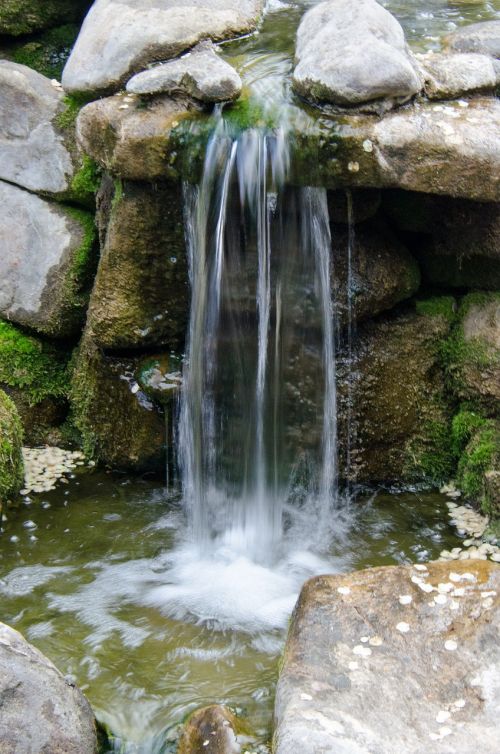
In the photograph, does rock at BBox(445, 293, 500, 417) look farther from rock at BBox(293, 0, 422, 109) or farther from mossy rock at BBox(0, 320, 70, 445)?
mossy rock at BBox(0, 320, 70, 445)

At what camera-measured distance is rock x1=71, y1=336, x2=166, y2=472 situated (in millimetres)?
6141

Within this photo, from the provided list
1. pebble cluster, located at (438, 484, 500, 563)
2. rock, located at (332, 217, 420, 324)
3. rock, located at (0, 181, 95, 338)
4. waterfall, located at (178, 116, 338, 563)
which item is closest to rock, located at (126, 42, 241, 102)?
waterfall, located at (178, 116, 338, 563)

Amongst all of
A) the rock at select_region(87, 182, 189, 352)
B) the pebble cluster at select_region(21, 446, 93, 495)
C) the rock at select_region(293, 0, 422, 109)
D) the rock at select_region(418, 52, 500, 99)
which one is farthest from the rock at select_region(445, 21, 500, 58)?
the pebble cluster at select_region(21, 446, 93, 495)

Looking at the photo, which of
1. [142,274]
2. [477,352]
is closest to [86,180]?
[142,274]

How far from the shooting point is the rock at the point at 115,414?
6.14 m

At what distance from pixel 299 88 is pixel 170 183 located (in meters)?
0.94

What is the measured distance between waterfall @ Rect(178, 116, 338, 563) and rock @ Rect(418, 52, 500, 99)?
2.98 feet

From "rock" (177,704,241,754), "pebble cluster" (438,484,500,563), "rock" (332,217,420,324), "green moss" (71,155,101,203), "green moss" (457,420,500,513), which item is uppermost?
"green moss" (71,155,101,203)

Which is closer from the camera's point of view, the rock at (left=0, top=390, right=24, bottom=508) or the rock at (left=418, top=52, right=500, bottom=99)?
the rock at (left=418, top=52, right=500, bottom=99)

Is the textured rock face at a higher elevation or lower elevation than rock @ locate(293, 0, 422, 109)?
lower

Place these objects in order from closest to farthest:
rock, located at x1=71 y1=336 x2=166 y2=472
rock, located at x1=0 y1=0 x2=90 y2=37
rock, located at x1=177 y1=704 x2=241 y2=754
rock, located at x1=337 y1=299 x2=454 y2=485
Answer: rock, located at x1=177 y1=704 x2=241 y2=754 → rock, located at x1=337 y1=299 x2=454 y2=485 → rock, located at x1=71 y1=336 x2=166 y2=472 → rock, located at x1=0 y1=0 x2=90 y2=37

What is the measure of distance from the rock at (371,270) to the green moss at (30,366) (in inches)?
94.1

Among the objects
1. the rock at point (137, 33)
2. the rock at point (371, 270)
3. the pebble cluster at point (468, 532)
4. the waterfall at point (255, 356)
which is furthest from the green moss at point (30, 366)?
the pebble cluster at point (468, 532)

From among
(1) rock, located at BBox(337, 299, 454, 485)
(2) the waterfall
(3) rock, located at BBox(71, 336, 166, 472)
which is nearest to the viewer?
(2) the waterfall
